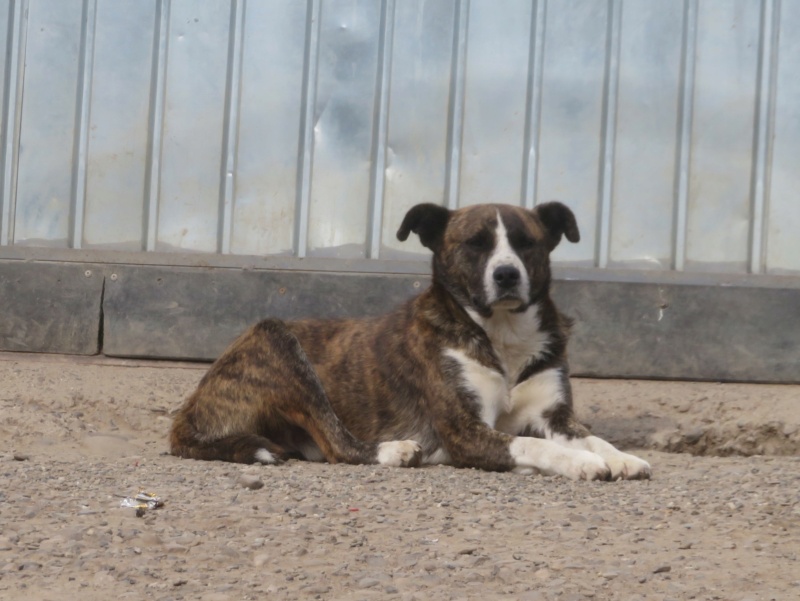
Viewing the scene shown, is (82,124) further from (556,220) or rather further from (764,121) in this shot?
(764,121)

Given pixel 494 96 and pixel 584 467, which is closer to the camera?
pixel 584 467

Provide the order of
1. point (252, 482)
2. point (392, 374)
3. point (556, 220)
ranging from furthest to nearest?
point (556, 220)
point (392, 374)
point (252, 482)

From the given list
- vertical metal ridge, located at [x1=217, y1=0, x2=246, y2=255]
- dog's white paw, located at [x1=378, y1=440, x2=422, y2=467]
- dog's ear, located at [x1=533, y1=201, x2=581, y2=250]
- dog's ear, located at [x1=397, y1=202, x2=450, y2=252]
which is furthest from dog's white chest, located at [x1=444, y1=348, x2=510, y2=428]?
vertical metal ridge, located at [x1=217, y1=0, x2=246, y2=255]

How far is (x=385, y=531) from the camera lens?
12.5ft

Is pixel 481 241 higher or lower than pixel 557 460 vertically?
higher

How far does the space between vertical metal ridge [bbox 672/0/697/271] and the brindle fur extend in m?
1.27

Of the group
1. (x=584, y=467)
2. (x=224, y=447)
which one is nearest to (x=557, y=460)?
(x=584, y=467)

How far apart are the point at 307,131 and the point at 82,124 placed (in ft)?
4.32

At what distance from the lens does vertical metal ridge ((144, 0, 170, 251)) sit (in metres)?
7.02

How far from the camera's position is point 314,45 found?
22.9 ft

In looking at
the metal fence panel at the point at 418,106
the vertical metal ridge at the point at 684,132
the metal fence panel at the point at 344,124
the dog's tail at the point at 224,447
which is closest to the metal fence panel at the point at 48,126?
the metal fence panel at the point at 344,124

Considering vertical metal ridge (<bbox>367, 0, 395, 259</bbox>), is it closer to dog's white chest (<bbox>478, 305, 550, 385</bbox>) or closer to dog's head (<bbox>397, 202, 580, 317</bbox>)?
dog's head (<bbox>397, 202, 580, 317</bbox>)

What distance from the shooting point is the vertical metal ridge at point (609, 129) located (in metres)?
6.93

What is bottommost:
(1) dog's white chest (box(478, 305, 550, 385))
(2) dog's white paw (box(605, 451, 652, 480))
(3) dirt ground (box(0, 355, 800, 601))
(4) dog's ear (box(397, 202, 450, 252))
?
(3) dirt ground (box(0, 355, 800, 601))
